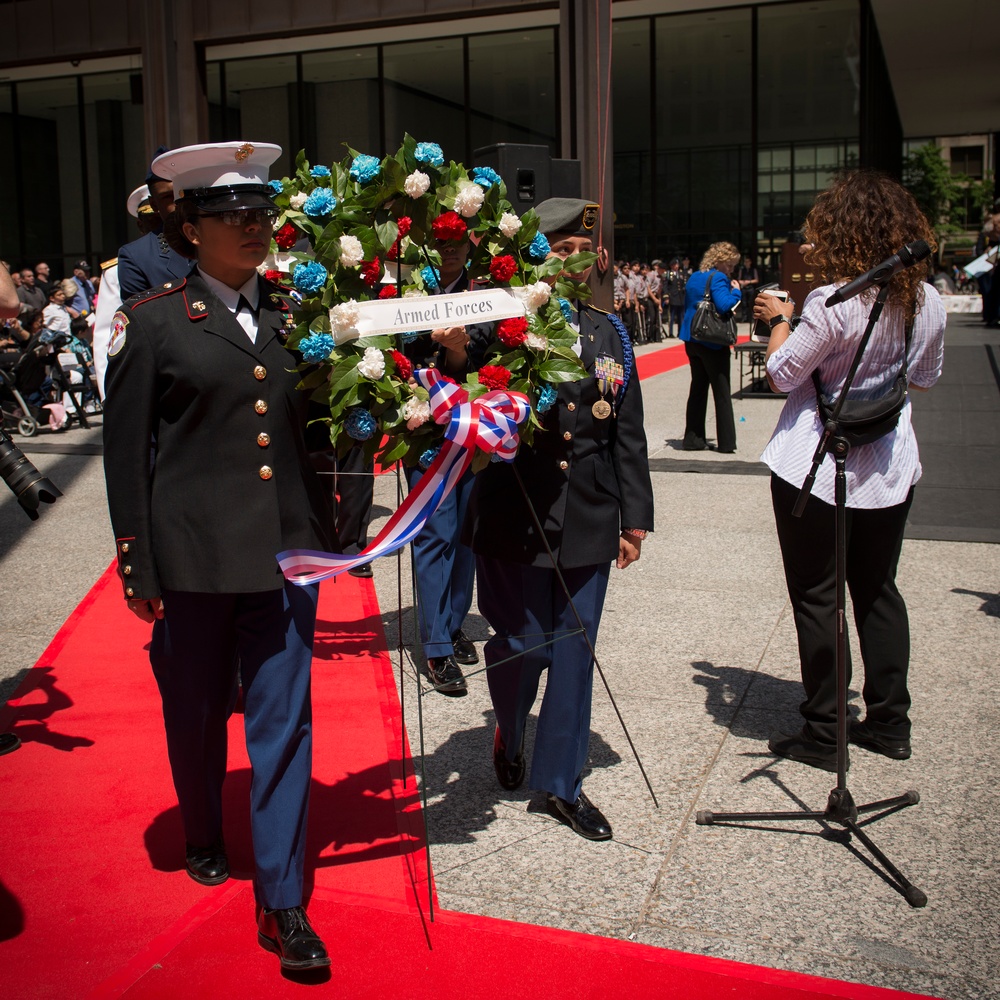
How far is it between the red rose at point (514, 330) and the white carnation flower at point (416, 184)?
448 millimetres

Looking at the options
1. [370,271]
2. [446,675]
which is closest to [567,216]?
[370,271]

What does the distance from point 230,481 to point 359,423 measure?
15.4 inches

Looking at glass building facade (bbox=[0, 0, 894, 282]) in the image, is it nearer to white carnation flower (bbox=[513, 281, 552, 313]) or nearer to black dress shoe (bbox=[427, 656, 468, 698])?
black dress shoe (bbox=[427, 656, 468, 698])

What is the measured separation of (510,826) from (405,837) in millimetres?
356

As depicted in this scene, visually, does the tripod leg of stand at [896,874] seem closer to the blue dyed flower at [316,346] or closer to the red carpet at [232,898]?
the red carpet at [232,898]

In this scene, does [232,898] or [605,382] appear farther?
[605,382]

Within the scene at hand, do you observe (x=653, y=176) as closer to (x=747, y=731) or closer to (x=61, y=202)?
(x=61, y=202)

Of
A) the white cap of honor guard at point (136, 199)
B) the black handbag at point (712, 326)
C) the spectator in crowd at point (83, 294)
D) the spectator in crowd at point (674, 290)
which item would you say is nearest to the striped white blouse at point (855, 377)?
the white cap of honor guard at point (136, 199)

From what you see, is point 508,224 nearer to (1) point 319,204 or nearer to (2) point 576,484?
(1) point 319,204

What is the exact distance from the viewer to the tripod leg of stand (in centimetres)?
331

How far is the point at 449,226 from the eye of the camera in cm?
326

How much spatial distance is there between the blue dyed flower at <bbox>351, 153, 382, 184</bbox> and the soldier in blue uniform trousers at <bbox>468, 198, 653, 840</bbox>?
0.71 meters

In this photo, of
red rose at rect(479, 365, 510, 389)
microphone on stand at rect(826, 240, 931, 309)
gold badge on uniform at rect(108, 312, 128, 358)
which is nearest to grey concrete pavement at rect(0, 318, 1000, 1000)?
red rose at rect(479, 365, 510, 389)

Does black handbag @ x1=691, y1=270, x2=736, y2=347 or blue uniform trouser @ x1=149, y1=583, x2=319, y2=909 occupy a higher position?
black handbag @ x1=691, y1=270, x2=736, y2=347
